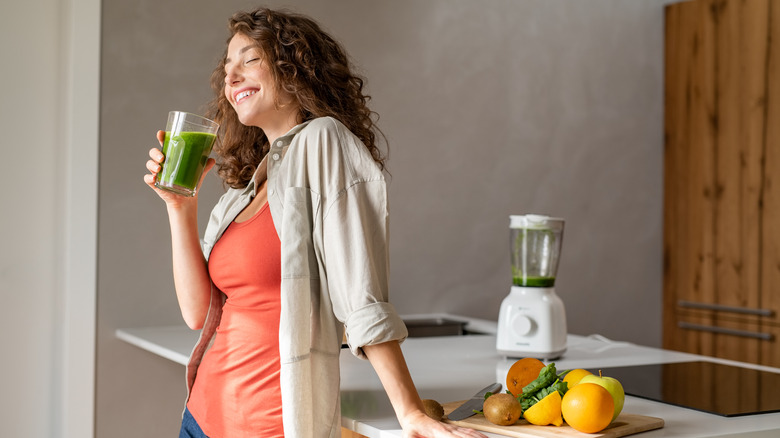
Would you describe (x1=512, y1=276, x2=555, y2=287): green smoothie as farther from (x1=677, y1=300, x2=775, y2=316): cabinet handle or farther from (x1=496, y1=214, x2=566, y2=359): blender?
(x1=677, y1=300, x2=775, y2=316): cabinet handle

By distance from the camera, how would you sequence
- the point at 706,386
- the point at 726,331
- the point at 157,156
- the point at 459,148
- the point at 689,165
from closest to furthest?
the point at 157,156 < the point at 706,386 < the point at 459,148 < the point at 726,331 < the point at 689,165

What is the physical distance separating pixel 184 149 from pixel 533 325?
0.91 m

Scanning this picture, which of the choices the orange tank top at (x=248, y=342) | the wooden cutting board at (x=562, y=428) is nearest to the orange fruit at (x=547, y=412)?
the wooden cutting board at (x=562, y=428)

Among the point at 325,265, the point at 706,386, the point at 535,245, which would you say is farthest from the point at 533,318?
the point at 325,265

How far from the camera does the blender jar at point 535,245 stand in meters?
1.92

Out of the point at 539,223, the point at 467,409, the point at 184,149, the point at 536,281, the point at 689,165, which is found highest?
the point at 689,165

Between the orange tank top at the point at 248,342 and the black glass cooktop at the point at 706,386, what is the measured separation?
655 mm

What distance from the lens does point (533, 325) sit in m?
1.80

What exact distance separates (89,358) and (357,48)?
1232 millimetres

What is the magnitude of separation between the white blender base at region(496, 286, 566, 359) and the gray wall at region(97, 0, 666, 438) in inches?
34.6

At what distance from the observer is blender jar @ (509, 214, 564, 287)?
75.5 inches

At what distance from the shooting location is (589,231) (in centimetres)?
308

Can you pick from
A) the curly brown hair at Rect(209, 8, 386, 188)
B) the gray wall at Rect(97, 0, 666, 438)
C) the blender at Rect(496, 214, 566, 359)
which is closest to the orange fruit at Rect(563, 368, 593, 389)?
the curly brown hair at Rect(209, 8, 386, 188)

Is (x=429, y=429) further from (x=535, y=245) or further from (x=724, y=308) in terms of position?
(x=724, y=308)
